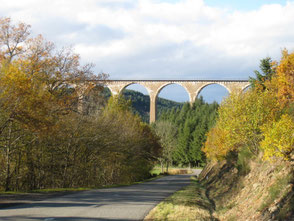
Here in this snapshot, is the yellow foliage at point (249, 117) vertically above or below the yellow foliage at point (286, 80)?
below

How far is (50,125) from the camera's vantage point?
16234 mm

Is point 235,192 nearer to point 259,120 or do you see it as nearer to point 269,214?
point 259,120

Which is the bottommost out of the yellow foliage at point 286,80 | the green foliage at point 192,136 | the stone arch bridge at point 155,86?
the green foliage at point 192,136

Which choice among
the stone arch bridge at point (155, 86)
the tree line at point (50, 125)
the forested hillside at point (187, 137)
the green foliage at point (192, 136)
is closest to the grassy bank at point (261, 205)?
the tree line at point (50, 125)

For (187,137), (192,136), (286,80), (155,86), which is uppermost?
(155,86)

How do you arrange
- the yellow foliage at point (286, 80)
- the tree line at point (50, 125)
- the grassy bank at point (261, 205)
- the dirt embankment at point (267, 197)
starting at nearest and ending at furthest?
the dirt embankment at point (267, 197) < the grassy bank at point (261, 205) < the tree line at point (50, 125) < the yellow foliage at point (286, 80)

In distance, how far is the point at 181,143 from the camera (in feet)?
251

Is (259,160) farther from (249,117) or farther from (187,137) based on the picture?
(187,137)

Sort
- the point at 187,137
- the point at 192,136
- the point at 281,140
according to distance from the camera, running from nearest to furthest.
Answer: the point at 281,140 → the point at 187,137 → the point at 192,136

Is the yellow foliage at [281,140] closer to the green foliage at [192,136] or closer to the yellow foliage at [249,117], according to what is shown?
the yellow foliage at [249,117]

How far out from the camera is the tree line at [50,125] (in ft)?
50.1

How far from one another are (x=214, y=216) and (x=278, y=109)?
864 cm

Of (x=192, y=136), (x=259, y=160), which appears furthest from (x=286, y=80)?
(x=192, y=136)

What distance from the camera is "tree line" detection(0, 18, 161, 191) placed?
15.3m
